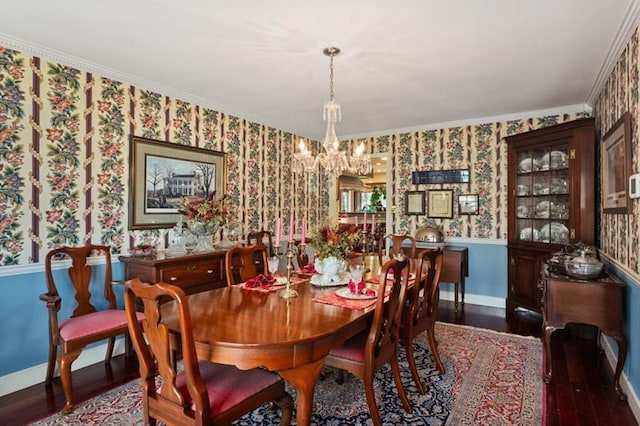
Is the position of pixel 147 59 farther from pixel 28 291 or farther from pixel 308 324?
pixel 308 324

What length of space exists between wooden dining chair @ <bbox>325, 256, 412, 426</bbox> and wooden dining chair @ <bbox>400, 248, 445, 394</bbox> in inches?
10.0

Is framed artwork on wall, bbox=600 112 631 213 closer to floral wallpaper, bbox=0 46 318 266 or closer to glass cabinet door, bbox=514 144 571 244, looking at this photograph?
glass cabinet door, bbox=514 144 571 244

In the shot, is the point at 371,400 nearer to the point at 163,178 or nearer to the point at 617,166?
the point at 617,166

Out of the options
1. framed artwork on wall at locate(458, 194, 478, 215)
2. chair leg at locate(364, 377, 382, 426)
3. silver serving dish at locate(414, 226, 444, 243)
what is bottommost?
chair leg at locate(364, 377, 382, 426)

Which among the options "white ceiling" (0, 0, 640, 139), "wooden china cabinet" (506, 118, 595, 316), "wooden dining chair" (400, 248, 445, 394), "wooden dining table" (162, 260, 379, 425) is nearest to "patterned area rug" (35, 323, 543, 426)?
"wooden dining chair" (400, 248, 445, 394)

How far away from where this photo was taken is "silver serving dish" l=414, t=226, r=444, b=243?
4.96 metres

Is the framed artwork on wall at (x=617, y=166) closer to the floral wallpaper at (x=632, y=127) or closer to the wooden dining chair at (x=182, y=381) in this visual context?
the floral wallpaper at (x=632, y=127)

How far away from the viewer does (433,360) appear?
3.05 meters

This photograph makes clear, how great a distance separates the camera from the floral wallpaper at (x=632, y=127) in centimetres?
236

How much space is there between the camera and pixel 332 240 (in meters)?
2.58

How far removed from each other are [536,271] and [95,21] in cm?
465

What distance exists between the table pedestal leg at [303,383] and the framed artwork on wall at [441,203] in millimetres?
4000

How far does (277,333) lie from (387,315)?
76 cm

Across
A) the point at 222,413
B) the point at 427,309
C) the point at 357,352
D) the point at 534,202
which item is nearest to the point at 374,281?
the point at 427,309
